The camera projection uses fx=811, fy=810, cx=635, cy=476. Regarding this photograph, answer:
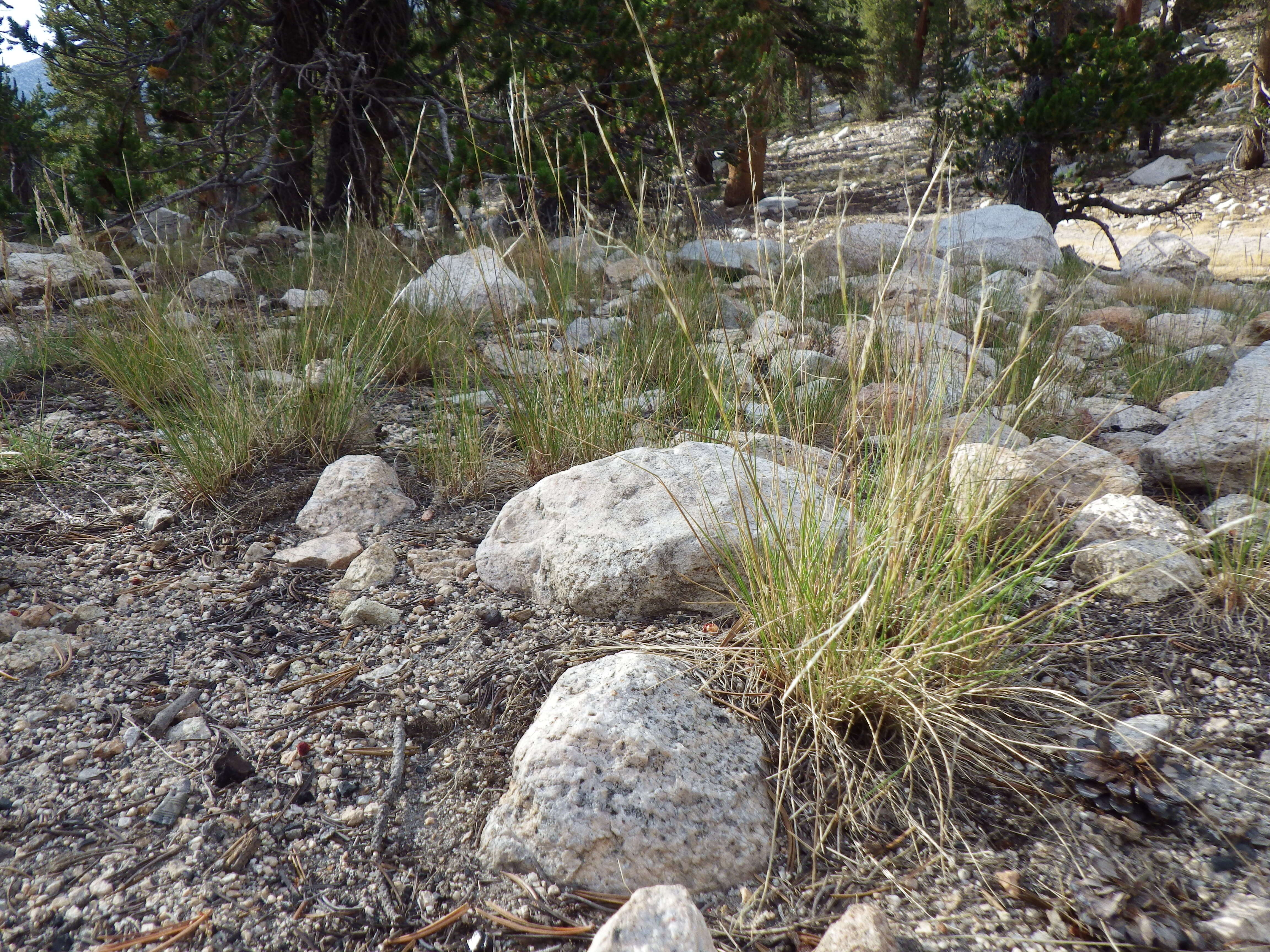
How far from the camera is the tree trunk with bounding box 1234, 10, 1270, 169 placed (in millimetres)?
8586

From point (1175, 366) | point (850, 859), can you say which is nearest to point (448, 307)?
point (850, 859)

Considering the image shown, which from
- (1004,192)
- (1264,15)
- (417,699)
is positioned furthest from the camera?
(1264,15)

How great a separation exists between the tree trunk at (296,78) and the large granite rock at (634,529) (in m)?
3.56

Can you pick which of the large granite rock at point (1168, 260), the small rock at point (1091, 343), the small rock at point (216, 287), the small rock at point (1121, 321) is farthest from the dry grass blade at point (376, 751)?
the large granite rock at point (1168, 260)

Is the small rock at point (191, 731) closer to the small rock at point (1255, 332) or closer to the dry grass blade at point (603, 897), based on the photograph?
the dry grass blade at point (603, 897)

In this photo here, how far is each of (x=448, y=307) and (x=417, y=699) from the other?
1.97 meters

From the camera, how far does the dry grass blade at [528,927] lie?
1.02 metres

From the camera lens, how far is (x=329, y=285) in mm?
3480

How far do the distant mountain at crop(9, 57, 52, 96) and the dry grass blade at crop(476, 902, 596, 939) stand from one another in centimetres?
585

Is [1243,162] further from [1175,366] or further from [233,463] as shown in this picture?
[233,463]

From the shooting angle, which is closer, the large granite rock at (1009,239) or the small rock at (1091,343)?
the small rock at (1091,343)

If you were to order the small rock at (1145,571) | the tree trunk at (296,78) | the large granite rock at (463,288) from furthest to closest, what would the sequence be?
the tree trunk at (296,78) → the large granite rock at (463,288) → the small rock at (1145,571)

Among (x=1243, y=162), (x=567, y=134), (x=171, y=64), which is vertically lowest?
(x=1243, y=162)

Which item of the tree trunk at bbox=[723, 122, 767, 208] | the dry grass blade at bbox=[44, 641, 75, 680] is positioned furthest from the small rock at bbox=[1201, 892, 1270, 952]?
the tree trunk at bbox=[723, 122, 767, 208]
